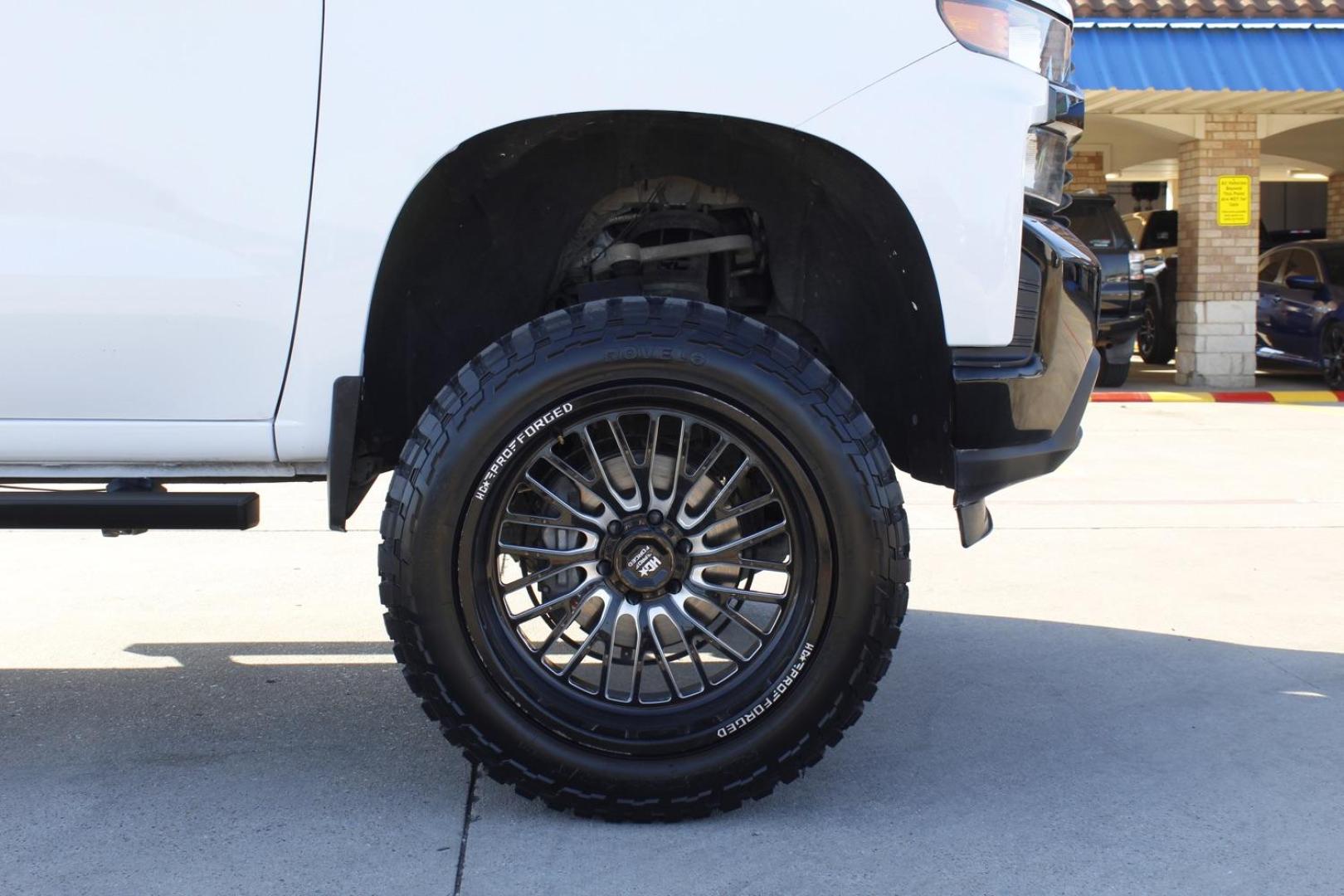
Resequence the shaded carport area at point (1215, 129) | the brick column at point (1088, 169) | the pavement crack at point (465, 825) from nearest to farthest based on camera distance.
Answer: the pavement crack at point (465, 825) → the shaded carport area at point (1215, 129) → the brick column at point (1088, 169)

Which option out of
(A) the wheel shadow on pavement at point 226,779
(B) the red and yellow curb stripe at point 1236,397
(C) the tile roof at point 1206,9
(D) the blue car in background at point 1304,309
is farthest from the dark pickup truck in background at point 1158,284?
(A) the wheel shadow on pavement at point 226,779

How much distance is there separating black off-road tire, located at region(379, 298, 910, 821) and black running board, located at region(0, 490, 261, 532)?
1.19 feet

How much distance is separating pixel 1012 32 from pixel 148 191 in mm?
1742

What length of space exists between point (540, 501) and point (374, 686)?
105cm

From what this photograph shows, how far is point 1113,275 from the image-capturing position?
540 inches

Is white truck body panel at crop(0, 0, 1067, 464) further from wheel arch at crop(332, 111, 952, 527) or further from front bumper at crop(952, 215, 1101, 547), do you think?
front bumper at crop(952, 215, 1101, 547)

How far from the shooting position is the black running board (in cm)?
283

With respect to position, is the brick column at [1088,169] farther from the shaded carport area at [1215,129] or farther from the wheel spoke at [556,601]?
the wheel spoke at [556,601]

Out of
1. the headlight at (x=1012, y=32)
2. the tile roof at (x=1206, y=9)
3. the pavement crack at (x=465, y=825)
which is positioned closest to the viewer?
the pavement crack at (x=465, y=825)

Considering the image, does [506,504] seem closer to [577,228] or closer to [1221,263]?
[577,228]

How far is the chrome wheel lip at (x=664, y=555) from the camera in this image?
2.82 m

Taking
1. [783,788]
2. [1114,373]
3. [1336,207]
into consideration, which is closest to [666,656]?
[783,788]

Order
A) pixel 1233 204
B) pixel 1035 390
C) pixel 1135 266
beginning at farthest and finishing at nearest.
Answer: pixel 1233 204 → pixel 1135 266 → pixel 1035 390

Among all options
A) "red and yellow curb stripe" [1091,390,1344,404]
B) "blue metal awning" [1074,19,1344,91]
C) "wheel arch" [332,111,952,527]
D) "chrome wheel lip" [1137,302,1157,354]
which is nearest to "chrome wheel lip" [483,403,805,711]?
"wheel arch" [332,111,952,527]
